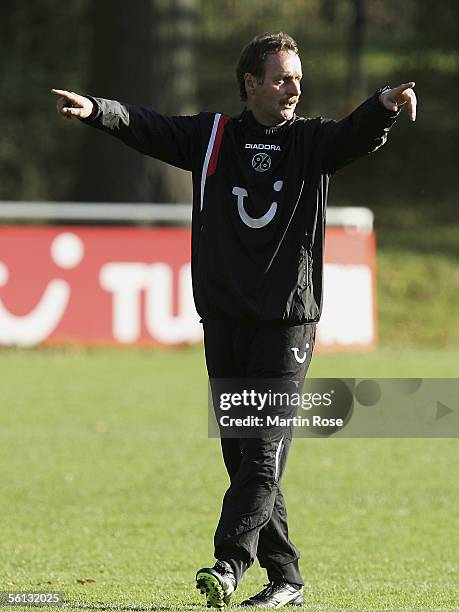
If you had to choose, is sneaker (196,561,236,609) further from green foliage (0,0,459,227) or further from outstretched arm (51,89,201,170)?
green foliage (0,0,459,227)

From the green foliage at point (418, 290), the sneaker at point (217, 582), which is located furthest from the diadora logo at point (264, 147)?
the green foliage at point (418, 290)

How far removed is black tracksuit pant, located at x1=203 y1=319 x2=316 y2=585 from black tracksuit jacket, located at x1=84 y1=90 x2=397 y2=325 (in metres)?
0.07

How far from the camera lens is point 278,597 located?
5504 mm

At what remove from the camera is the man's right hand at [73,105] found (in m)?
5.22

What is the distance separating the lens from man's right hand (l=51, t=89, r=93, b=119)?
522 cm

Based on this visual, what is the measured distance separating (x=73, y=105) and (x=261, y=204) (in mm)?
800

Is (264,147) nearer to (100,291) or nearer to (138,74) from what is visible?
(100,291)

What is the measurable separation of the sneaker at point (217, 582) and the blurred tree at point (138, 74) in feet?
50.0

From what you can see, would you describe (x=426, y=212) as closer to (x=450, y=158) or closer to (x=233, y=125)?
(x=450, y=158)

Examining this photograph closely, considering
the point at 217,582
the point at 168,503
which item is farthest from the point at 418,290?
the point at 217,582

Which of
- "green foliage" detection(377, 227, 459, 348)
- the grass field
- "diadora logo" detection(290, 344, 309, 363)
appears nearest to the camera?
"diadora logo" detection(290, 344, 309, 363)

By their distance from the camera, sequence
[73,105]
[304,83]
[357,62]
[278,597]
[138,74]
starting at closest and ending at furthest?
[73,105], [278,597], [138,74], [304,83], [357,62]

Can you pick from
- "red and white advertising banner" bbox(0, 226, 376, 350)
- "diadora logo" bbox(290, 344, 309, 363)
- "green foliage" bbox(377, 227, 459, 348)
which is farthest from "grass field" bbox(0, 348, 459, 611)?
"green foliage" bbox(377, 227, 459, 348)

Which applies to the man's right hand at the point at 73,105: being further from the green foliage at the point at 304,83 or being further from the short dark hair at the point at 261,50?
the green foliage at the point at 304,83
